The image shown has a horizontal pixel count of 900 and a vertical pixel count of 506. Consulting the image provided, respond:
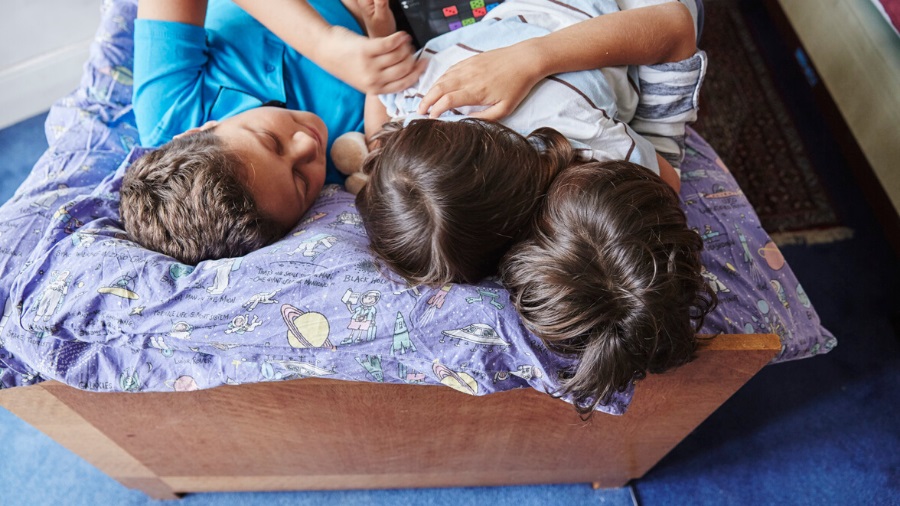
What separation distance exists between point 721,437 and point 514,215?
2.45 ft

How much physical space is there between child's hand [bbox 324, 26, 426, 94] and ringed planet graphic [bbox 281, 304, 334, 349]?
340 millimetres

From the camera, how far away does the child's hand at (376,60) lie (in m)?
0.78

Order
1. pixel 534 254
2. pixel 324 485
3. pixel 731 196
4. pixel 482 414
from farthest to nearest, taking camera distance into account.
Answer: pixel 324 485 < pixel 731 196 < pixel 482 414 < pixel 534 254

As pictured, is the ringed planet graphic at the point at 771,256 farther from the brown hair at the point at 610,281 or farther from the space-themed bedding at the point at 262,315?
the brown hair at the point at 610,281

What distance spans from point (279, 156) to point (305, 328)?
278mm

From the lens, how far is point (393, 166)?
64 cm

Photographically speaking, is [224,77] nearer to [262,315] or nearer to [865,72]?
[262,315]

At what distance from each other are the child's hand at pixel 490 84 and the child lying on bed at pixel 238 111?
0.11 m

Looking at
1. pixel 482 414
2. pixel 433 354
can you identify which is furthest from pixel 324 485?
pixel 433 354

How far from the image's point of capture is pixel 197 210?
726 mm

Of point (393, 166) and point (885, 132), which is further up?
point (393, 166)

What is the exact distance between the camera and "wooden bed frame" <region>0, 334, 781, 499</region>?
2.38 ft

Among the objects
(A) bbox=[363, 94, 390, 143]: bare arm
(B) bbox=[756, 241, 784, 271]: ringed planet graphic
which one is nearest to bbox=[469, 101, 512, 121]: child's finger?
(A) bbox=[363, 94, 390, 143]: bare arm

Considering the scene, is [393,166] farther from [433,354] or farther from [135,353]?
[135,353]
